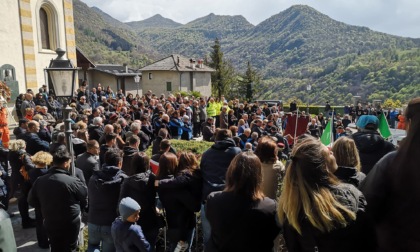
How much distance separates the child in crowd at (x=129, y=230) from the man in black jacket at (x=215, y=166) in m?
1.08

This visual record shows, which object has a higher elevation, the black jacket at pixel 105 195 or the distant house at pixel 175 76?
the distant house at pixel 175 76

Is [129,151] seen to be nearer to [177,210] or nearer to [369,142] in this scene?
[177,210]

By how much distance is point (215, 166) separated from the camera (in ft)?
16.1

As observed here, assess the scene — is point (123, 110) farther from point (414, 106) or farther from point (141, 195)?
point (414, 106)

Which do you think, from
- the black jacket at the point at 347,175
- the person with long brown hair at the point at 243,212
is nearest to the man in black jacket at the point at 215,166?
the person with long brown hair at the point at 243,212

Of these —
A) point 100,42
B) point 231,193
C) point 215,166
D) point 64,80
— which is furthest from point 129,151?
point 100,42

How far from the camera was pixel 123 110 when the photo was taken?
12984 mm

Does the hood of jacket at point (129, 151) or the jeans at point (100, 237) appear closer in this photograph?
the jeans at point (100, 237)

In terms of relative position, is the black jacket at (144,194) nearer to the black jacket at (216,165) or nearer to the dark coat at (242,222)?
the black jacket at (216,165)

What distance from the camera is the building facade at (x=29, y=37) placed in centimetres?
1509

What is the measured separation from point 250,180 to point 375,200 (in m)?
1.01

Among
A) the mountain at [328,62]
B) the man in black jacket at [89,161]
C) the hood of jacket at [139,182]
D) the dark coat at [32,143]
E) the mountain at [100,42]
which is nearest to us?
the hood of jacket at [139,182]

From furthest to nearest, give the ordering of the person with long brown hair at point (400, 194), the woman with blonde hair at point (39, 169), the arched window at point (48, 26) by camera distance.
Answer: the arched window at point (48, 26), the woman with blonde hair at point (39, 169), the person with long brown hair at point (400, 194)

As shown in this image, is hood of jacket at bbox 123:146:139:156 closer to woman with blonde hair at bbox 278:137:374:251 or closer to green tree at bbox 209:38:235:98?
woman with blonde hair at bbox 278:137:374:251
